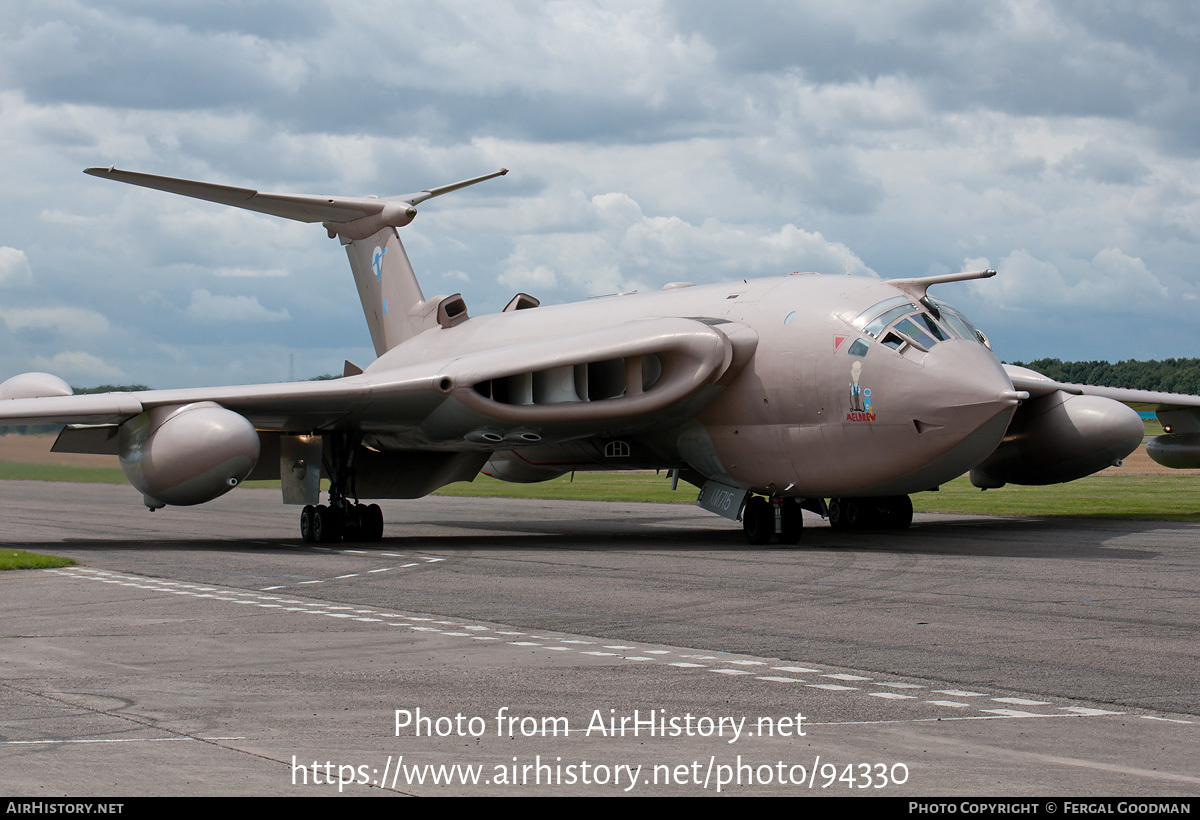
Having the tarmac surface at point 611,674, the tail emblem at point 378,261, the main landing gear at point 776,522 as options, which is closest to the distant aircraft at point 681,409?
the main landing gear at point 776,522

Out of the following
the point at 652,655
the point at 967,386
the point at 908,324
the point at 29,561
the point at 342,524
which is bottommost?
the point at 652,655

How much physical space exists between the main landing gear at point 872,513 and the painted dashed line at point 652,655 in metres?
12.5

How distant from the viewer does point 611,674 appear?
340 inches

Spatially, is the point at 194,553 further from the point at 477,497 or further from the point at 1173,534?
the point at 477,497

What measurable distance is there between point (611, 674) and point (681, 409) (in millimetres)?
11371

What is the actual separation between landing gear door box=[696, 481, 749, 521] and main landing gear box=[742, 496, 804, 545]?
273 mm

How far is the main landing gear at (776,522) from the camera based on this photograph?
65.3 feet

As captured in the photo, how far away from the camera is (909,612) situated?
39.1ft

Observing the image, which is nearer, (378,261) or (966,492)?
(378,261)

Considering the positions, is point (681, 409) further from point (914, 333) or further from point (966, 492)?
point (966, 492)

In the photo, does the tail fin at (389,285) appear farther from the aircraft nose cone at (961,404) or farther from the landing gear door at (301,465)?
the aircraft nose cone at (961,404)

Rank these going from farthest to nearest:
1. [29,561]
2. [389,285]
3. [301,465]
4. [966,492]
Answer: [966,492]
[389,285]
[301,465]
[29,561]

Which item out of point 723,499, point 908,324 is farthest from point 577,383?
point 908,324

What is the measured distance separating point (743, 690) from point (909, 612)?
171 inches
